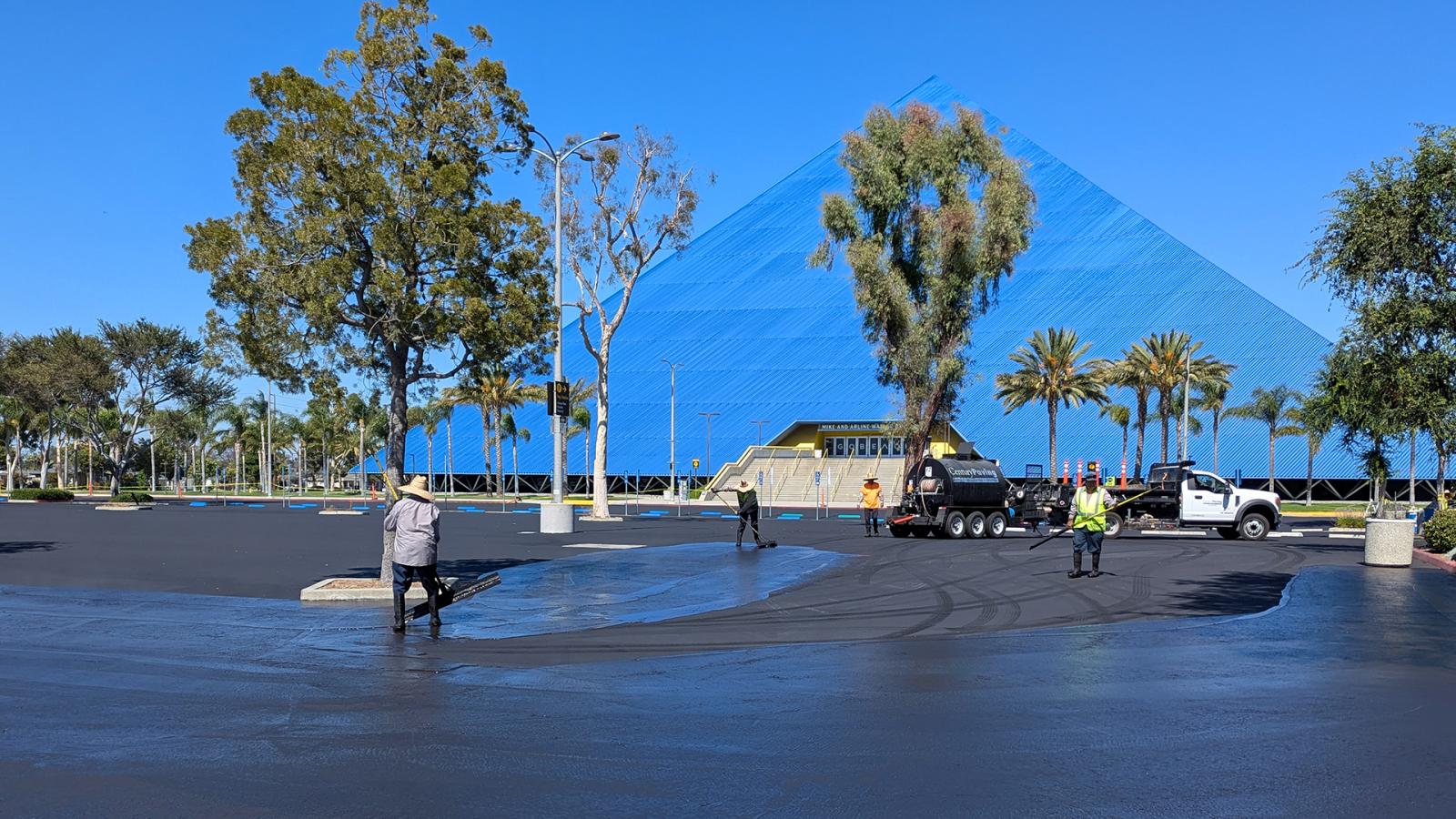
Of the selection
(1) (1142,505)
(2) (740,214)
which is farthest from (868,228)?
(2) (740,214)

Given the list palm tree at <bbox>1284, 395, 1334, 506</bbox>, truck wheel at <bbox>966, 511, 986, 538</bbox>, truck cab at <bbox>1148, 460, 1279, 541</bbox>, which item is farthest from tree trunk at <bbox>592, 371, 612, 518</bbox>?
palm tree at <bbox>1284, 395, 1334, 506</bbox>

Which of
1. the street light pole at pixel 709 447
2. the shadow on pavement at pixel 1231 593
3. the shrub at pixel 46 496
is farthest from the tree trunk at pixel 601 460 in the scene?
the street light pole at pixel 709 447

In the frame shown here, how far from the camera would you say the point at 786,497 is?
70.4 m

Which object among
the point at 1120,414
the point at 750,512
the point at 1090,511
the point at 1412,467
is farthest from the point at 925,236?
the point at 1120,414

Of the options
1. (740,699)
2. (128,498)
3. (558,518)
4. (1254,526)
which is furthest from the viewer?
(128,498)

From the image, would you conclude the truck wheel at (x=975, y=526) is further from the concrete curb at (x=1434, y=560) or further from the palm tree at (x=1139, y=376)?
the palm tree at (x=1139, y=376)

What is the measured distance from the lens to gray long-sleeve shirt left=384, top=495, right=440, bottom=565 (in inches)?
496

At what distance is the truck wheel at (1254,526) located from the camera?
33188mm

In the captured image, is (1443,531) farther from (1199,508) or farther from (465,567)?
(465,567)

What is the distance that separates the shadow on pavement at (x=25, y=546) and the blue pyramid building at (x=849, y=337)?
184 feet

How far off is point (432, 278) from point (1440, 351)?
22.8 m

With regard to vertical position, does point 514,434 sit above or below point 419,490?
above

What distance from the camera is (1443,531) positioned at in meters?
23.8

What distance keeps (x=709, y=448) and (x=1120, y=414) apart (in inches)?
1069
